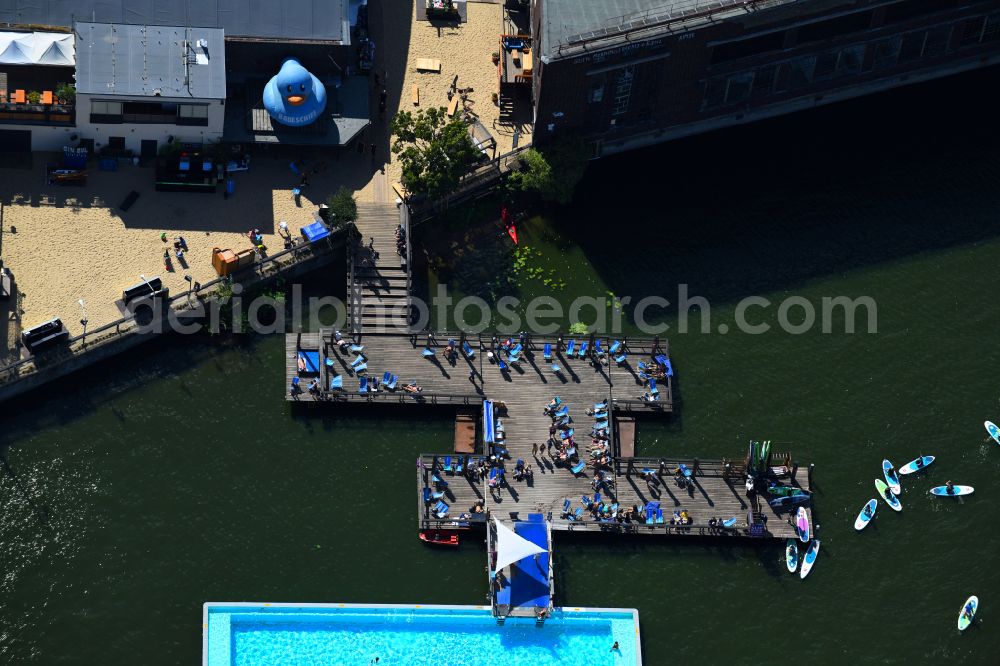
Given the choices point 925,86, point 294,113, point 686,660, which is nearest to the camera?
point 686,660

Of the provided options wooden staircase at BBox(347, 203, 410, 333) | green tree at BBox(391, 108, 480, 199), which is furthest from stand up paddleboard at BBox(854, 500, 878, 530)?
green tree at BBox(391, 108, 480, 199)

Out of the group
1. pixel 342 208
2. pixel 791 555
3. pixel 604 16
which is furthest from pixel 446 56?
pixel 791 555

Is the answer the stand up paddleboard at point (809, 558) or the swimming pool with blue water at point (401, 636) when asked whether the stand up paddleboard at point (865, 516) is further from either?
the swimming pool with blue water at point (401, 636)

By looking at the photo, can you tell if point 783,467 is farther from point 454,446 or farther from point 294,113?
point 294,113

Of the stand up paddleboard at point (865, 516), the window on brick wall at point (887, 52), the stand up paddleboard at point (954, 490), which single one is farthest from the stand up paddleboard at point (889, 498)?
the window on brick wall at point (887, 52)

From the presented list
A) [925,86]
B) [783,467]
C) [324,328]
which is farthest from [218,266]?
[925,86]

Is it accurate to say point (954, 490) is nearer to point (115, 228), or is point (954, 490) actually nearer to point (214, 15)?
point (115, 228)
